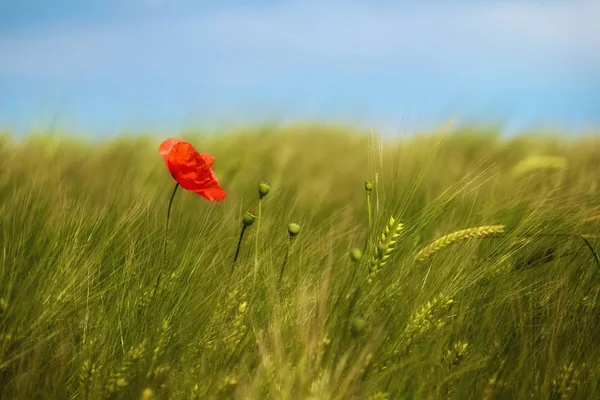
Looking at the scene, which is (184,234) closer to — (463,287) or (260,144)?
(463,287)

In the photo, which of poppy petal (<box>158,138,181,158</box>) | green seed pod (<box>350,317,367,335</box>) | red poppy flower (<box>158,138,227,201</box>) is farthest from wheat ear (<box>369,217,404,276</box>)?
poppy petal (<box>158,138,181,158</box>)

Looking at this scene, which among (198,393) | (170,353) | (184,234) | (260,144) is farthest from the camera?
(260,144)

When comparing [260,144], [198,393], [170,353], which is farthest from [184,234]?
[260,144]

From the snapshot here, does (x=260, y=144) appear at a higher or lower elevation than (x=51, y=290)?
lower

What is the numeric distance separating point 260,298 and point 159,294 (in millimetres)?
203

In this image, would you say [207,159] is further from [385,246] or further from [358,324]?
[358,324]

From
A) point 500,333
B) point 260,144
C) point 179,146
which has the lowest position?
point 260,144

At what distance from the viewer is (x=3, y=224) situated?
154 centimetres

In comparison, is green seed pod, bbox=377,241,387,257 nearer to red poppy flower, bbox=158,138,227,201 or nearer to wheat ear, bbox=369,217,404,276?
wheat ear, bbox=369,217,404,276

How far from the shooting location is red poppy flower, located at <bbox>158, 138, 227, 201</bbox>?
1446 mm

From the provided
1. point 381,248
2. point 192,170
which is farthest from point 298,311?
point 192,170

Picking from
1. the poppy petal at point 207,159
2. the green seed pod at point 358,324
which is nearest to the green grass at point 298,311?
the green seed pod at point 358,324

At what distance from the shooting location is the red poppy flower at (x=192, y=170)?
4.75ft

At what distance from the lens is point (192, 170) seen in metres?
1.45
